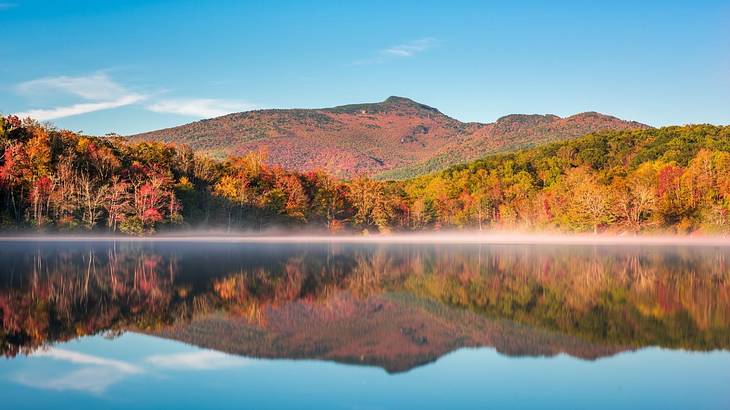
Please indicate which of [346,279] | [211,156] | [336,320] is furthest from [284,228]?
[336,320]

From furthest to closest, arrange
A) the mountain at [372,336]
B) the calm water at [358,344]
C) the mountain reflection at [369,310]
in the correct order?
1. the mountain reflection at [369,310]
2. the mountain at [372,336]
3. the calm water at [358,344]

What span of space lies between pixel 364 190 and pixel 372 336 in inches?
3742

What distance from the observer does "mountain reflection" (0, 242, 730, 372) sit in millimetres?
13305

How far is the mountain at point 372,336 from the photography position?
1252 cm

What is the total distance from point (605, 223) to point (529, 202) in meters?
22.9

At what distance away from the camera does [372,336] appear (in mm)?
14086

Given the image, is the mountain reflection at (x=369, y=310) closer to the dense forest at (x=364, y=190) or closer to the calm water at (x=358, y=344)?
the calm water at (x=358, y=344)

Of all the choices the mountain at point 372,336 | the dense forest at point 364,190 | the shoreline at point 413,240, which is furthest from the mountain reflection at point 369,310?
the dense forest at point 364,190

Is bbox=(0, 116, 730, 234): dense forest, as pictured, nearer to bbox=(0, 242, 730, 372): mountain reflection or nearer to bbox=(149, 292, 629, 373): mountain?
bbox=(0, 242, 730, 372): mountain reflection

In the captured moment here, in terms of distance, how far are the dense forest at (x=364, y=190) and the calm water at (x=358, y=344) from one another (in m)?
45.2

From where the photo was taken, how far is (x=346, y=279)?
26047 mm

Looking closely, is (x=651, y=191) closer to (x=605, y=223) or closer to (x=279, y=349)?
(x=605, y=223)

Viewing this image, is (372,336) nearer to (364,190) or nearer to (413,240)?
(413,240)

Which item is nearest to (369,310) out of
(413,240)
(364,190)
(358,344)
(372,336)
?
(372,336)
